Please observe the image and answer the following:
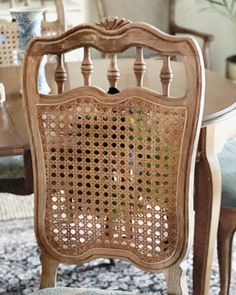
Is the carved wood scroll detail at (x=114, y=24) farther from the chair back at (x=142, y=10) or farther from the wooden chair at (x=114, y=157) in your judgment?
the chair back at (x=142, y=10)

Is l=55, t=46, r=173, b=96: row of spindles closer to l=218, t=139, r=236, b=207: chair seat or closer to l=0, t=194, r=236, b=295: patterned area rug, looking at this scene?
l=218, t=139, r=236, b=207: chair seat

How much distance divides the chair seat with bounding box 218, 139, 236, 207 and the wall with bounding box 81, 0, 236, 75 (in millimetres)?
2261

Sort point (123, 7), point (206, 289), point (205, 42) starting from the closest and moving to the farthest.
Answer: point (206, 289) → point (205, 42) → point (123, 7)

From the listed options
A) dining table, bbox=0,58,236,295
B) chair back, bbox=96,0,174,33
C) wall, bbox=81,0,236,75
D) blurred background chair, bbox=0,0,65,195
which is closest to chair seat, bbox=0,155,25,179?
blurred background chair, bbox=0,0,65,195

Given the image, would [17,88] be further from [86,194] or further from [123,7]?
[123,7]

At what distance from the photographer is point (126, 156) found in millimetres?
1234

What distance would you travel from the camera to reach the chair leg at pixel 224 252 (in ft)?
5.48

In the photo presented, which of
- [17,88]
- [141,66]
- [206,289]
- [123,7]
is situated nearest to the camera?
[141,66]

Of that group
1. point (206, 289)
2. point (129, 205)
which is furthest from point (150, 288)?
point (129, 205)

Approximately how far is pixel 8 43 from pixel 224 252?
1244mm

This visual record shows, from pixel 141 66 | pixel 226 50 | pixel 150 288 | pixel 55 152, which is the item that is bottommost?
pixel 150 288

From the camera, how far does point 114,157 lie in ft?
4.07

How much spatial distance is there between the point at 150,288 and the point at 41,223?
0.79 meters

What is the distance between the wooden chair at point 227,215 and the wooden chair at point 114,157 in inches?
15.7
